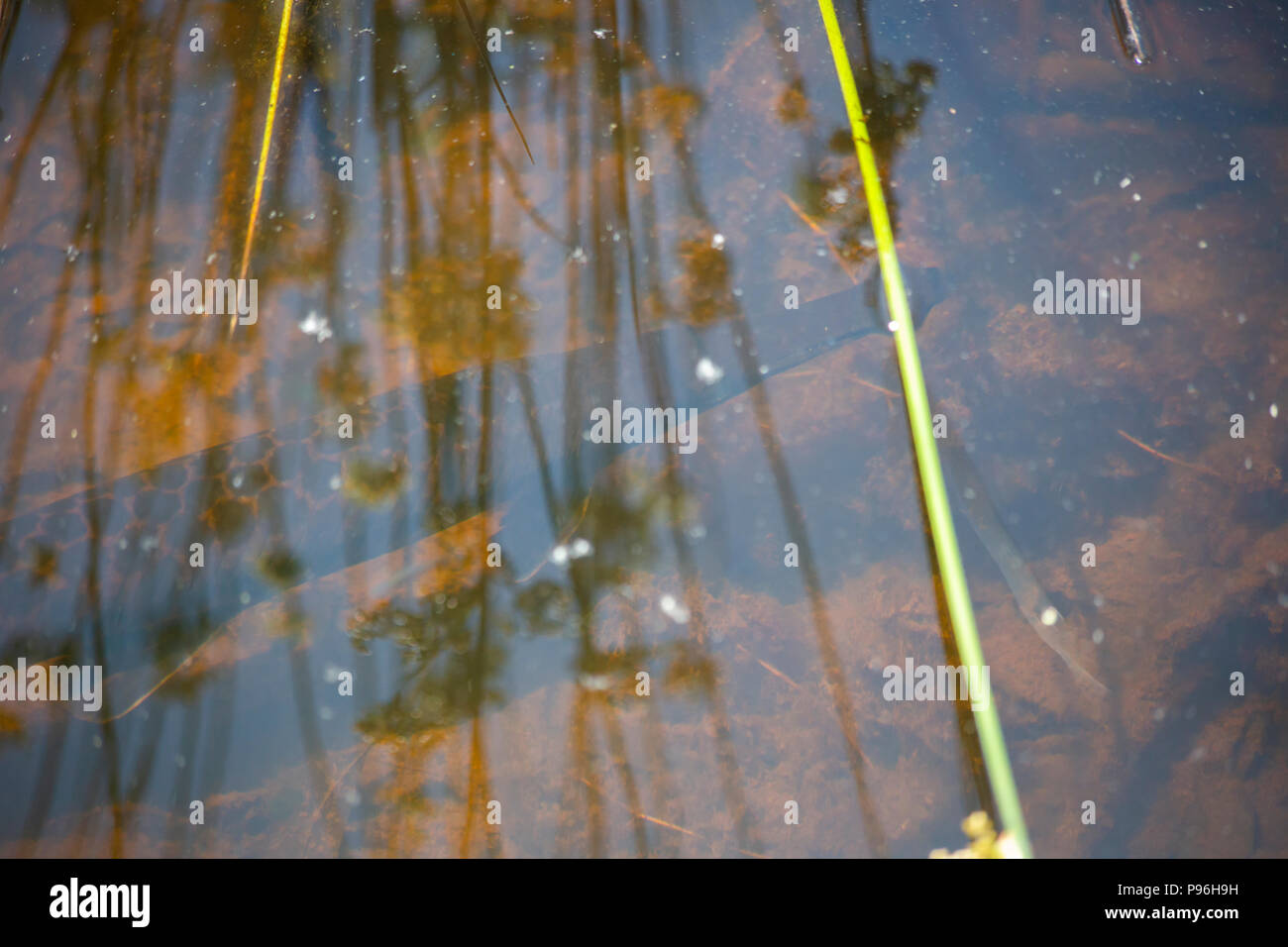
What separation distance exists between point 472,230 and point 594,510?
832 millimetres

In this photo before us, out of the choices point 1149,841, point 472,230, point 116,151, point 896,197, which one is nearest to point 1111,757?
point 1149,841

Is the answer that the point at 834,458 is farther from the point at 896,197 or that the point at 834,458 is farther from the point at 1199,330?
the point at 1199,330

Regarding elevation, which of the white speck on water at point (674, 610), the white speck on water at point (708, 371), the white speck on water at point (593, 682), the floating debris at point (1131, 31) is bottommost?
the white speck on water at point (593, 682)

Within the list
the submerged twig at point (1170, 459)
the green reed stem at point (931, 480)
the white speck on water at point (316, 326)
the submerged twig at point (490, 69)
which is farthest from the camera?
the submerged twig at point (490, 69)

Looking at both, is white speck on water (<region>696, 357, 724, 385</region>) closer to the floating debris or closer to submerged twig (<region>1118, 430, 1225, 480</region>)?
submerged twig (<region>1118, 430, 1225, 480</region>)

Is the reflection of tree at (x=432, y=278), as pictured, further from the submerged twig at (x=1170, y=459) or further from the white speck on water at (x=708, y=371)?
the submerged twig at (x=1170, y=459)

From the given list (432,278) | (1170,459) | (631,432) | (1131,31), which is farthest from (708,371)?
(1131,31)

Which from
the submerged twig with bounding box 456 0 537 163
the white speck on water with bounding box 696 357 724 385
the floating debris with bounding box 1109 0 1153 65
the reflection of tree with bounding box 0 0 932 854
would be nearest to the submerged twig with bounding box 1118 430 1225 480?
the reflection of tree with bounding box 0 0 932 854

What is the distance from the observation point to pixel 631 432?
1.80m

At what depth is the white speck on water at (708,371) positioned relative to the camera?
182 centimetres

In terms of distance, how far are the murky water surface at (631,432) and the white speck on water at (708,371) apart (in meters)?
0.01

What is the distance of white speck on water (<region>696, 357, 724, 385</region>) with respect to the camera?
5.97 ft

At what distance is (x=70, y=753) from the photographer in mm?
1729

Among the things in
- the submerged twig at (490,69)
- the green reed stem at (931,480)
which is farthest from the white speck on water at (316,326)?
the green reed stem at (931,480)
